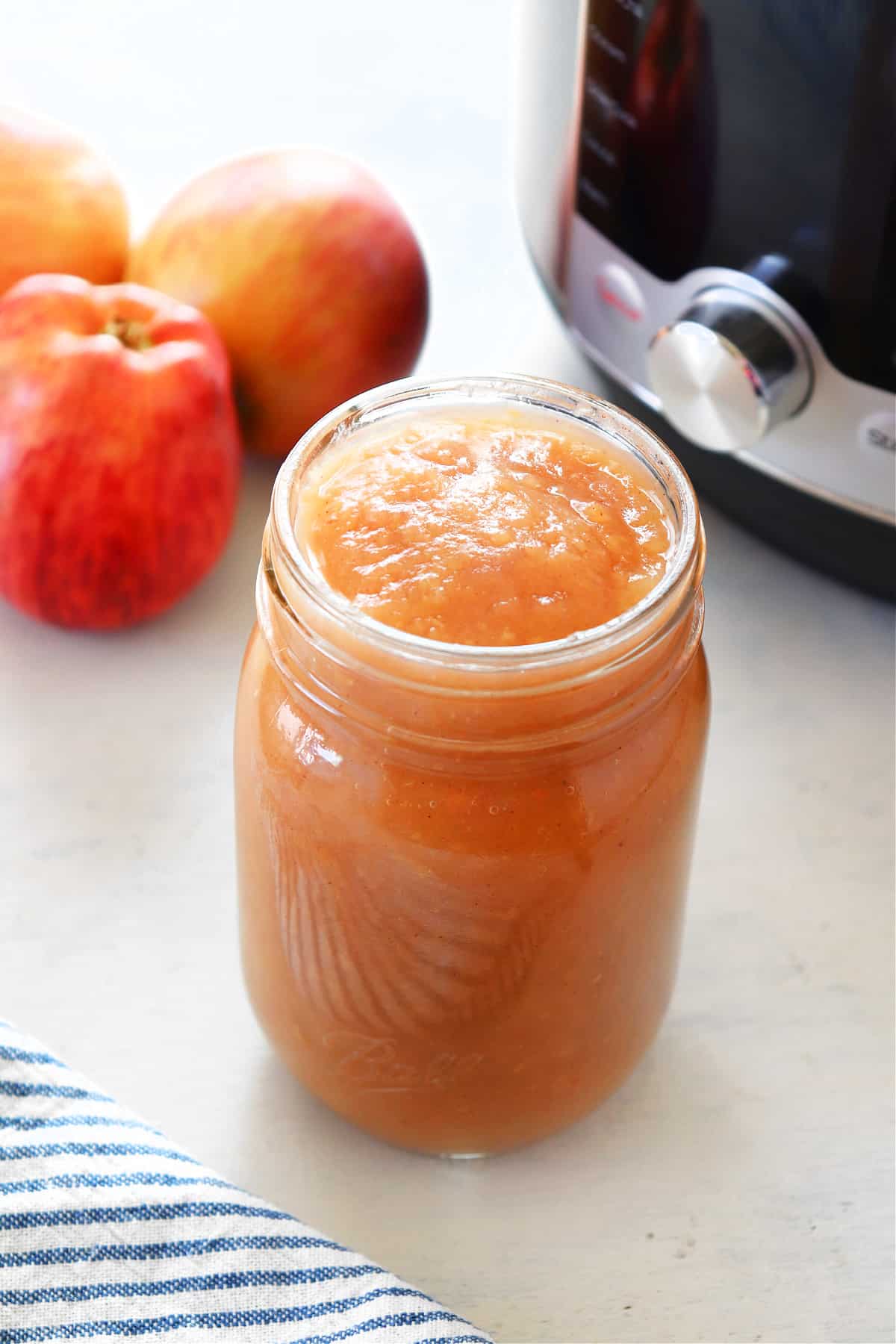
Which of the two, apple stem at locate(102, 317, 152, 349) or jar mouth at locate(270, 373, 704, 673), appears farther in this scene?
apple stem at locate(102, 317, 152, 349)

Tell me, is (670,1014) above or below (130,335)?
below

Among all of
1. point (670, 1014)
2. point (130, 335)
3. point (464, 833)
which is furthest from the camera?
point (130, 335)

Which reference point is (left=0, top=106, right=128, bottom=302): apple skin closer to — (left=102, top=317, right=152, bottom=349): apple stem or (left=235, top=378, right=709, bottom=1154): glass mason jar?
(left=102, top=317, right=152, bottom=349): apple stem

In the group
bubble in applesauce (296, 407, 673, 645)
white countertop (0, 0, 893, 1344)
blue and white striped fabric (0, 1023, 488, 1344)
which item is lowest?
white countertop (0, 0, 893, 1344)

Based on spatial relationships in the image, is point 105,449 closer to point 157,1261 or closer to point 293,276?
point 293,276

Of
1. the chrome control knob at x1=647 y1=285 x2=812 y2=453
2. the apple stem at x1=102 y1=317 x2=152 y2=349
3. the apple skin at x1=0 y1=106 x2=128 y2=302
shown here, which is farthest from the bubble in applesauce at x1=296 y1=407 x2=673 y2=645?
the apple skin at x1=0 y1=106 x2=128 y2=302

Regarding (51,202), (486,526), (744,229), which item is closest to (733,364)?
(744,229)

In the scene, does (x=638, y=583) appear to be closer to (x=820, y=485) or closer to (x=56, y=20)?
(x=820, y=485)
